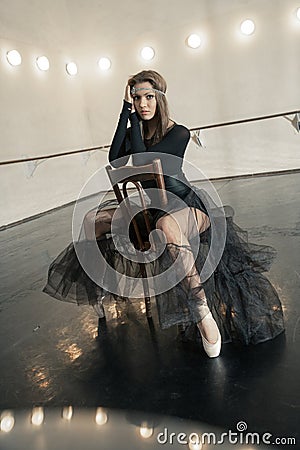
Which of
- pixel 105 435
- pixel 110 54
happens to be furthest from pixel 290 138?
pixel 105 435

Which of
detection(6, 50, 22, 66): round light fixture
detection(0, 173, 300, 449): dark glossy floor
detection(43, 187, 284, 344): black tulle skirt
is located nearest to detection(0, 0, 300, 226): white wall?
detection(6, 50, 22, 66): round light fixture

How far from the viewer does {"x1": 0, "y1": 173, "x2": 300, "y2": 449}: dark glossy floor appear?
4.11ft

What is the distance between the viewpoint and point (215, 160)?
22.0 ft

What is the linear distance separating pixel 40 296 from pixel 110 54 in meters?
5.52

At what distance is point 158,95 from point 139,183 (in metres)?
0.39

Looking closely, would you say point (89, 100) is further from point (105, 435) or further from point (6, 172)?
point (105, 435)

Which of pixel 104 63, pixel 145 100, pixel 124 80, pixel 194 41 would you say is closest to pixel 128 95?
pixel 145 100

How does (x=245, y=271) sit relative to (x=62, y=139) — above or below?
below

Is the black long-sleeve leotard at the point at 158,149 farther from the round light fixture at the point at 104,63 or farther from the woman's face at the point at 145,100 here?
the round light fixture at the point at 104,63

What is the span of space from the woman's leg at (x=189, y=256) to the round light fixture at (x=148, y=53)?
5580 millimetres

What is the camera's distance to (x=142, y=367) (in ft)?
5.08

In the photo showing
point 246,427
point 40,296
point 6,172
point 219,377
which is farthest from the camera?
point 6,172

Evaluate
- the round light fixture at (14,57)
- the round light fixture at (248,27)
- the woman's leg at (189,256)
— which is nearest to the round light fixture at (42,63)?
the round light fixture at (14,57)

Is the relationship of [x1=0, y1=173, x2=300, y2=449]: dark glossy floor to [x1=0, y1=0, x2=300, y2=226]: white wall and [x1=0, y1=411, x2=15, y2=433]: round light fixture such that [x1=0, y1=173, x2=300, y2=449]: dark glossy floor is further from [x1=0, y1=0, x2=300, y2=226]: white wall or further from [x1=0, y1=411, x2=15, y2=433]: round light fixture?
[x1=0, y1=0, x2=300, y2=226]: white wall
